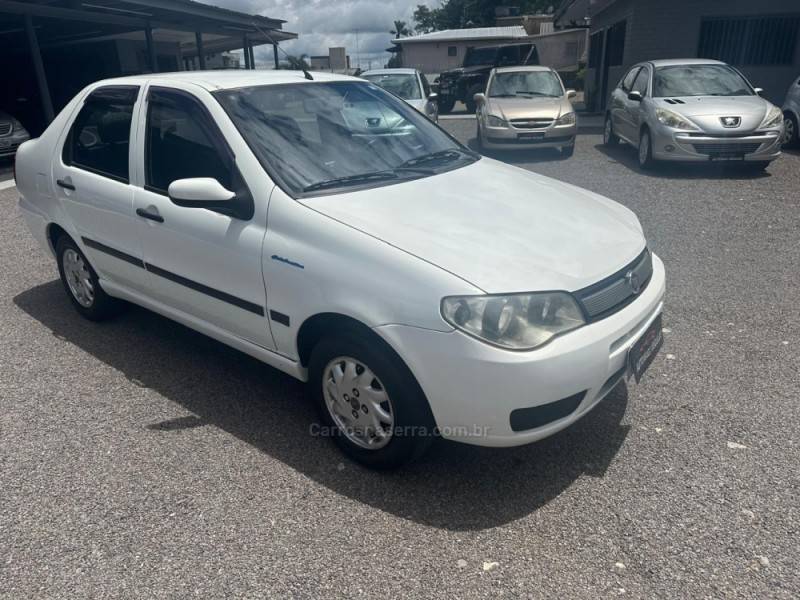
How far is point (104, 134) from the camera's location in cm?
411

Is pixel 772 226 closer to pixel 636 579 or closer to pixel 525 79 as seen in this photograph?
pixel 636 579

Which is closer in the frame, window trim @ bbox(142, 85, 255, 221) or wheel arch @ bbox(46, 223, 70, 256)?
window trim @ bbox(142, 85, 255, 221)

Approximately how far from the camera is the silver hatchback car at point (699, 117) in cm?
892

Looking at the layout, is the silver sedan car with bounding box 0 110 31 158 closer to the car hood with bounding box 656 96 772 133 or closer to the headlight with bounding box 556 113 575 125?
the headlight with bounding box 556 113 575 125

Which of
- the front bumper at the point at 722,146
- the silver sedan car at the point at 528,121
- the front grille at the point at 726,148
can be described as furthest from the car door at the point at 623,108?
the front grille at the point at 726,148

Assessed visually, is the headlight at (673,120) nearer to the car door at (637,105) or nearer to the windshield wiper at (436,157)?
the car door at (637,105)

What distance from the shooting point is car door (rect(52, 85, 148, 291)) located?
12.6ft

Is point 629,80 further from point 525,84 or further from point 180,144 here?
point 180,144

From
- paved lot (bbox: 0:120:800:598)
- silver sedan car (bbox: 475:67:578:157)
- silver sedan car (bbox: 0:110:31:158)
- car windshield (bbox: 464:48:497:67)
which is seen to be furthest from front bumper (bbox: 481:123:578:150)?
car windshield (bbox: 464:48:497:67)

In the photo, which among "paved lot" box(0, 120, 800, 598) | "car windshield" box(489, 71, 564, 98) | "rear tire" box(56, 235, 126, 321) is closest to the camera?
"paved lot" box(0, 120, 800, 598)

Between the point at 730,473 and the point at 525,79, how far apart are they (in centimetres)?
1061

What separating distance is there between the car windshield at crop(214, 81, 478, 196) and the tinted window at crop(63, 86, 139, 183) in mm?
873

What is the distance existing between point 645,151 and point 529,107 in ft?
7.39

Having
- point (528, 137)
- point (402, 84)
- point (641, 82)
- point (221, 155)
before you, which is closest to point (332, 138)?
point (221, 155)
